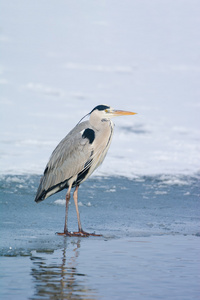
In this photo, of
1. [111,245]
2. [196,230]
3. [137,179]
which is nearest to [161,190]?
[137,179]

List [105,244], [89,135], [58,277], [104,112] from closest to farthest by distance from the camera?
[58,277]
[105,244]
[89,135]
[104,112]

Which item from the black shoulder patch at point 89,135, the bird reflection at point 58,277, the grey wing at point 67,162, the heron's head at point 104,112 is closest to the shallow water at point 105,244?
the bird reflection at point 58,277

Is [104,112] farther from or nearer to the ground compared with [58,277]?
farther from the ground

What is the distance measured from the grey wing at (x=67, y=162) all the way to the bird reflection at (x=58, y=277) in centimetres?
194

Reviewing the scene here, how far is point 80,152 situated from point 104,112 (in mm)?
660

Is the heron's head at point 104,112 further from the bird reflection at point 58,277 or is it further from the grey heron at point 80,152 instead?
the bird reflection at point 58,277

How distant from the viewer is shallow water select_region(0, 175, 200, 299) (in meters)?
4.97

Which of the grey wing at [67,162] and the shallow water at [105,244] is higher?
the grey wing at [67,162]

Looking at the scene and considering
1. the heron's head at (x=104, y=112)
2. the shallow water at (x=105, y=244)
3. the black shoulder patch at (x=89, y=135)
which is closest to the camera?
the shallow water at (x=105, y=244)

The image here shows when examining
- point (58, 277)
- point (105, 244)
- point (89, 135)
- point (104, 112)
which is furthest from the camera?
point (104, 112)

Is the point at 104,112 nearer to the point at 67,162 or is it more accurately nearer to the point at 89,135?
the point at 89,135

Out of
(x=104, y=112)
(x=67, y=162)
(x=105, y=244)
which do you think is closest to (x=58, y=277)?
(x=105, y=244)

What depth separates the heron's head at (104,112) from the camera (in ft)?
27.6

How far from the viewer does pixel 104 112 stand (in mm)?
8430
